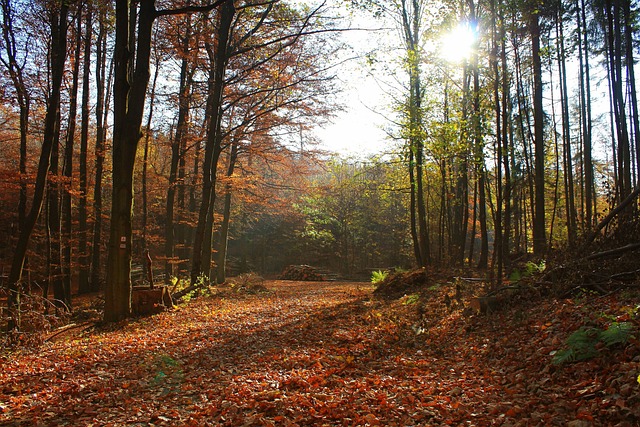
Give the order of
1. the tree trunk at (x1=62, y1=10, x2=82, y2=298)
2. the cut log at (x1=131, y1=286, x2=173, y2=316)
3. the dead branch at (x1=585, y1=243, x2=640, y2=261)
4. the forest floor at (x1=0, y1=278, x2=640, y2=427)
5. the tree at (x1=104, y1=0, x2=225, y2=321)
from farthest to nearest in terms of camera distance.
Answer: the tree trunk at (x1=62, y1=10, x2=82, y2=298)
the cut log at (x1=131, y1=286, x2=173, y2=316)
the tree at (x1=104, y1=0, x2=225, y2=321)
the dead branch at (x1=585, y1=243, x2=640, y2=261)
the forest floor at (x1=0, y1=278, x2=640, y2=427)

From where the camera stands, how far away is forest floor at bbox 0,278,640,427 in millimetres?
3666

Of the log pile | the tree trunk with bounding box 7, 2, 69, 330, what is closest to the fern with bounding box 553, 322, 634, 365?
the tree trunk with bounding box 7, 2, 69, 330

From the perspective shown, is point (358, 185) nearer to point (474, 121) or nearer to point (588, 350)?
point (474, 121)

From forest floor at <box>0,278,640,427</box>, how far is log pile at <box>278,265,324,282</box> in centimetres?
1821

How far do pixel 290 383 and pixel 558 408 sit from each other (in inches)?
106

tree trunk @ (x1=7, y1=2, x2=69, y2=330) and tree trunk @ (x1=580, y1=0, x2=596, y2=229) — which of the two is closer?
tree trunk @ (x1=7, y1=2, x2=69, y2=330)

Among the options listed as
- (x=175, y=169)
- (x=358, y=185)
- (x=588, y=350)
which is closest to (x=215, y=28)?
(x=175, y=169)

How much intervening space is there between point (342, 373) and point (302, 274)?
2176 centimetres

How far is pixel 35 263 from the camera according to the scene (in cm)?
1739

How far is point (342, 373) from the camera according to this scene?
5188 mm

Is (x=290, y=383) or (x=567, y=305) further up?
(x=567, y=305)

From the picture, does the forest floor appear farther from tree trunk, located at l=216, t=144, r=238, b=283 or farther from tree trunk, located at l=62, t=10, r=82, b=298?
tree trunk, located at l=216, t=144, r=238, b=283

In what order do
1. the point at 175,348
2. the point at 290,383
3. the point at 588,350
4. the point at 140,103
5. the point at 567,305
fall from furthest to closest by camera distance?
1. the point at 140,103
2. the point at 175,348
3. the point at 567,305
4. the point at 290,383
5. the point at 588,350

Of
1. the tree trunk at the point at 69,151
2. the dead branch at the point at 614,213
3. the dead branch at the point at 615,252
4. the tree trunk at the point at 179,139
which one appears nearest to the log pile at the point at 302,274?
the tree trunk at the point at 179,139
